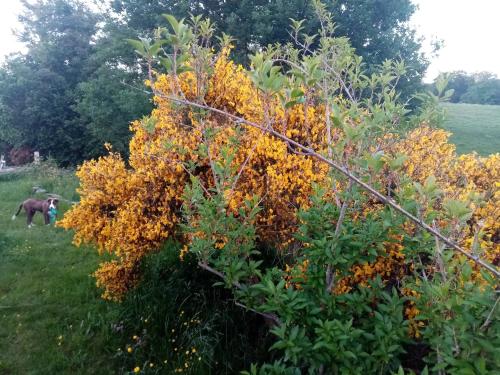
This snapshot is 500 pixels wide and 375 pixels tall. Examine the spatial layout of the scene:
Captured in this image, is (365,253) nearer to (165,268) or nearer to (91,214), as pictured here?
(165,268)

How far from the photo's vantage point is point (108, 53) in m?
15.1

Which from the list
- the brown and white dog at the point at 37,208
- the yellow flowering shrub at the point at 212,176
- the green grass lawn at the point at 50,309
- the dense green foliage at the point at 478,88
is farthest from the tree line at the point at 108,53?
the dense green foliage at the point at 478,88

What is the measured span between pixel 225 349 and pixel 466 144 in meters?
22.9

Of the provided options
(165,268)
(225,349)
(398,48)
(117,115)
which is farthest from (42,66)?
(225,349)

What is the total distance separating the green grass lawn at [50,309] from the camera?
13.1 feet

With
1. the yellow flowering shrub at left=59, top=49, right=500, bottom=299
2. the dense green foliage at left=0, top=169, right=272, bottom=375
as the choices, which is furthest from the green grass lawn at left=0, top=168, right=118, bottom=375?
the yellow flowering shrub at left=59, top=49, right=500, bottom=299

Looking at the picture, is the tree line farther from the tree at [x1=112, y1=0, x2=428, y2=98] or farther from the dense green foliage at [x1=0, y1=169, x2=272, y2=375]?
the dense green foliage at [x1=0, y1=169, x2=272, y2=375]

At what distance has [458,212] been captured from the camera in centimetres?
156

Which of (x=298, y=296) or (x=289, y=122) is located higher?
(x=289, y=122)

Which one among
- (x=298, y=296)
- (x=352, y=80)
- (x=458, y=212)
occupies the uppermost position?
(x=352, y=80)

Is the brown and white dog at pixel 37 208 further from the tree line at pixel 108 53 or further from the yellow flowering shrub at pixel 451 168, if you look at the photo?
the yellow flowering shrub at pixel 451 168

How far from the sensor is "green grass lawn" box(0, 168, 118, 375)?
158 inches

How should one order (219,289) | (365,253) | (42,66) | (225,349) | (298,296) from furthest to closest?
(42,66), (219,289), (225,349), (365,253), (298,296)

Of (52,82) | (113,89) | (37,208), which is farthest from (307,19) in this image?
(52,82)
